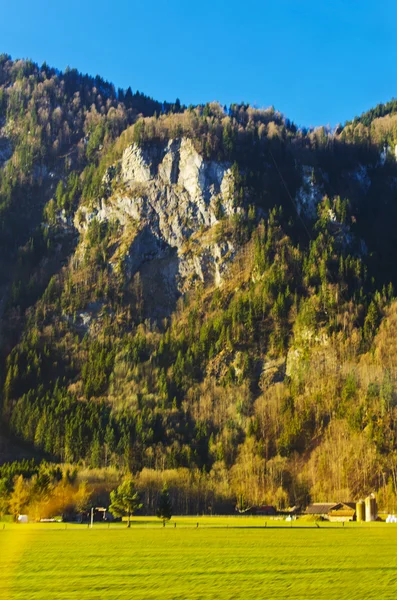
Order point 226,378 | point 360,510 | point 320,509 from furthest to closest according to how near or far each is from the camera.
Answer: point 226,378 → point 320,509 → point 360,510

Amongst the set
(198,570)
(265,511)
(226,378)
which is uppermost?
(226,378)

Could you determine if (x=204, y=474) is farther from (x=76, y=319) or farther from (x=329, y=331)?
(x=76, y=319)

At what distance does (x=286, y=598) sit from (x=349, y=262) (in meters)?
176

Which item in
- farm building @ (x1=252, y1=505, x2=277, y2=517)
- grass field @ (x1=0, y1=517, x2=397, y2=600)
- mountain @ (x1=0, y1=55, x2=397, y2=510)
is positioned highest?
mountain @ (x1=0, y1=55, x2=397, y2=510)

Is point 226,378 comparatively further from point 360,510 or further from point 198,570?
point 198,570

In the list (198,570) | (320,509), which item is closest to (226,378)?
Result: (320,509)

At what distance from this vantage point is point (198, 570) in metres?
33.2

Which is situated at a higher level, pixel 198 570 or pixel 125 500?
pixel 125 500

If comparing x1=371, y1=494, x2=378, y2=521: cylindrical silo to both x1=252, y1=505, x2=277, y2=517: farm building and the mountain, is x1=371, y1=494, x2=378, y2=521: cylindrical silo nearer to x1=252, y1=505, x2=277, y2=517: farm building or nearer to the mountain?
the mountain

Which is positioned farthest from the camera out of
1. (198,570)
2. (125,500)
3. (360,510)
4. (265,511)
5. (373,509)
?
(265,511)

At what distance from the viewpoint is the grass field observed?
2664cm

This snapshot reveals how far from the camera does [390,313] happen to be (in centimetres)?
17575

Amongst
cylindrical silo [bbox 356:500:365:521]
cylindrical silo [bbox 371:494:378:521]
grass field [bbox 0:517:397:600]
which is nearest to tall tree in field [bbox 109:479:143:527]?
grass field [bbox 0:517:397:600]

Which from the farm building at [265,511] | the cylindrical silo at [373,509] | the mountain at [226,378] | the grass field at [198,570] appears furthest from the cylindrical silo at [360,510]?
the grass field at [198,570]
